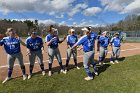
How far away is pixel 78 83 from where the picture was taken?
810 cm

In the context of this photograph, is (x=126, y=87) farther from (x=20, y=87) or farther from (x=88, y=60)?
(x=20, y=87)

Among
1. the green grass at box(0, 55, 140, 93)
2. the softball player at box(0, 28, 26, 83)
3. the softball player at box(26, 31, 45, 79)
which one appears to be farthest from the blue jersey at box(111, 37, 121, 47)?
the softball player at box(0, 28, 26, 83)

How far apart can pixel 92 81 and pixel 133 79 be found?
60.2 inches

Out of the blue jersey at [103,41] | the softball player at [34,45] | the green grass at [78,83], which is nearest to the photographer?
the green grass at [78,83]

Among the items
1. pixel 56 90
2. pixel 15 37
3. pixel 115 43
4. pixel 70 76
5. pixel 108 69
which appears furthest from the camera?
pixel 115 43

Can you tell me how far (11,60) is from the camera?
8188 millimetres

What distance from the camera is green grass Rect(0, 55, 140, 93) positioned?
7.49 m

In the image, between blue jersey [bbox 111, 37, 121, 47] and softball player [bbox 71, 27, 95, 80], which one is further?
blue jersey [bbox 111, 37, 121, 47]

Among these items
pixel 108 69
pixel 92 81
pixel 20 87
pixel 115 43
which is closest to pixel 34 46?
pixel 20 87

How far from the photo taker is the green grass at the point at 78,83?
7488 millimetres

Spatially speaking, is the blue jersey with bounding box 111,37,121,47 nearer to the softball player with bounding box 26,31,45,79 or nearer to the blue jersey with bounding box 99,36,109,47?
the blue jersey with bounding box 99,36,109,47

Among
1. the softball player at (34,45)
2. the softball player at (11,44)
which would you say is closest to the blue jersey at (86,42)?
the softball player at (34,45)

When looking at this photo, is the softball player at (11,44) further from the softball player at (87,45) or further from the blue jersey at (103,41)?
the blue jersey at (103,41)

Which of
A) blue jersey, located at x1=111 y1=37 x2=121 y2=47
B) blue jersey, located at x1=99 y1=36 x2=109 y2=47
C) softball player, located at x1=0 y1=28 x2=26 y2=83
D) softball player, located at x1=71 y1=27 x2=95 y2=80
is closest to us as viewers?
softball player, located at x1=0 y1=28 x2=26 y2=83
